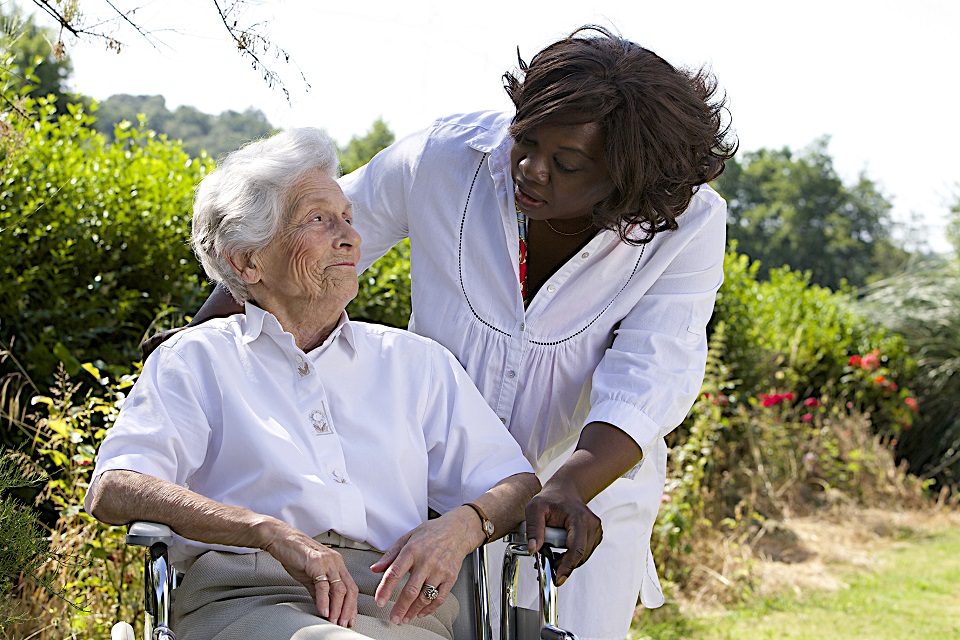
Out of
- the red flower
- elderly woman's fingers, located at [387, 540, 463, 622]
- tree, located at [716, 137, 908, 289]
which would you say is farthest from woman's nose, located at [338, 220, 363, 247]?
tree, located at [716, 137, 908, 289]

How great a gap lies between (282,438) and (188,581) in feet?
1.04

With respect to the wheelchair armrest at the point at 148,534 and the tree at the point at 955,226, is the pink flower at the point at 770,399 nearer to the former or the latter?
the tree at the point at 955,226

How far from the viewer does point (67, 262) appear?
3.66m

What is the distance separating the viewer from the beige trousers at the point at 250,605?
5.47 feet

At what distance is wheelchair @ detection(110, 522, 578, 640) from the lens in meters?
1.61

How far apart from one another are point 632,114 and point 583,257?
0.39 meters

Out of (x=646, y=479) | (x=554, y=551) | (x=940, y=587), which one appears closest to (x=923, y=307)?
(x=940, y=587)

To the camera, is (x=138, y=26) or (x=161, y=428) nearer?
(x=161, y=428)

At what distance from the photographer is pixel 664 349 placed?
211 centimetres

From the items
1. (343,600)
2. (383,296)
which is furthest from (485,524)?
(383,296)

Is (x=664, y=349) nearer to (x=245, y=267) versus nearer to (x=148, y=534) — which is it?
(x=245, y=267)

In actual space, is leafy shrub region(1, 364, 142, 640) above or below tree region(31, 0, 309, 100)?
below

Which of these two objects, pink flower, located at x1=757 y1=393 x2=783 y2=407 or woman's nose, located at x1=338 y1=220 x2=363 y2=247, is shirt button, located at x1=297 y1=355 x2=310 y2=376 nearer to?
woman's nose, located at x1=338 y1=220 x2=363 y2=247

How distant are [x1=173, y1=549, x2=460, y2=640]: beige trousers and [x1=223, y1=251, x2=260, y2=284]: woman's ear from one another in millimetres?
589
